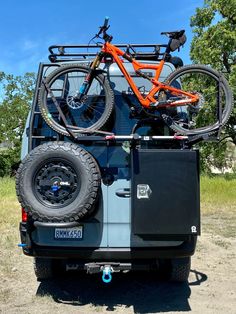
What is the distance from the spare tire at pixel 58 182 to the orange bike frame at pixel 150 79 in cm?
101

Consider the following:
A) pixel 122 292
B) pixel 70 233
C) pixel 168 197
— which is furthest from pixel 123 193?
pixel 122 292

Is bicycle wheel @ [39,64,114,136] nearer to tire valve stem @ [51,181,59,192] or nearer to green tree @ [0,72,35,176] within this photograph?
tire valve stem @ [51,181,59,192]

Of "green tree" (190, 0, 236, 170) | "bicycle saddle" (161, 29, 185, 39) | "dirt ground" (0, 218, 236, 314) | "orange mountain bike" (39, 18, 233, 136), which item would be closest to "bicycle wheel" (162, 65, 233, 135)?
"orange mountain bike" (39, 18, 233, 136)

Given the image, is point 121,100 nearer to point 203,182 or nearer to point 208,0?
point 203,182

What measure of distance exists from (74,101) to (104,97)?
34cm

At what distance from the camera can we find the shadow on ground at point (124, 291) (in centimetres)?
504

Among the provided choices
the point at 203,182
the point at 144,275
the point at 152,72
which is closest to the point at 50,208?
the point at 152,72

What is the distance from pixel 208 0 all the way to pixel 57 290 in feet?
81.5

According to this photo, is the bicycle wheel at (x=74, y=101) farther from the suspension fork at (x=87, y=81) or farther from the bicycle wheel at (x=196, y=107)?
the bicycle wheel at (x=196, y=107)

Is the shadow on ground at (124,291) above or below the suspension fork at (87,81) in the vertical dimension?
below

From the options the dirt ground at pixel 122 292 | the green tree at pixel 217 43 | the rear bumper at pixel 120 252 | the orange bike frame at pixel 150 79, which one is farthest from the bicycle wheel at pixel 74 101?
Answer: the green tree at pixel 217 43

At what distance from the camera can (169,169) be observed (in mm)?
4340

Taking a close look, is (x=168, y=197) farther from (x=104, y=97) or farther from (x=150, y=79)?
(x=150, y=79)

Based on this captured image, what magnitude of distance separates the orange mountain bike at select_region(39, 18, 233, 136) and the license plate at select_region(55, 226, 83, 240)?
0.99m
